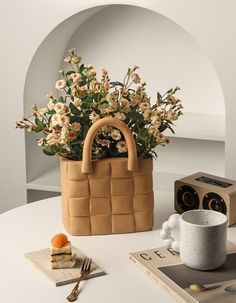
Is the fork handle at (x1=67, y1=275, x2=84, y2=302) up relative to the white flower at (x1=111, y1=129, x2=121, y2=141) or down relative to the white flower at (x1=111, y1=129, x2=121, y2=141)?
down

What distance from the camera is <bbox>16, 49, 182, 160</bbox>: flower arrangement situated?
1.90m

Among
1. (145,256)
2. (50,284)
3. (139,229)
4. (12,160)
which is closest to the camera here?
(50,284)

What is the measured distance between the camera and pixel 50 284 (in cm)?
169

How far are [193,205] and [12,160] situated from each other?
150cm

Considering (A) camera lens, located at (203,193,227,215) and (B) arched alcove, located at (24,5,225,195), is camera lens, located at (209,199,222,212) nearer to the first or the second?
(A) camera lens, located at (203,193,227,215)

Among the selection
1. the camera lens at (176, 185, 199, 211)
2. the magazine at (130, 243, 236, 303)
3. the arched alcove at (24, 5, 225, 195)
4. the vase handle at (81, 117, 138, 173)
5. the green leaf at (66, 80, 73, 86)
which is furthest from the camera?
the arched alcove at (24, 5, 225, 195)

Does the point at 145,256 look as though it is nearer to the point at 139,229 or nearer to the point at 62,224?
the point at 139,229

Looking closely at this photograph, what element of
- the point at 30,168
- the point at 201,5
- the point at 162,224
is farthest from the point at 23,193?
the point at 162,224

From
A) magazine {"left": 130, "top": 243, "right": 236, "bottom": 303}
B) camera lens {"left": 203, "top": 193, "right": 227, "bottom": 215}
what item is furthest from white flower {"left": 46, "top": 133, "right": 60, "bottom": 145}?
camera lens {"left": 203, "top": 193, "right": 227, "bottom": 215}

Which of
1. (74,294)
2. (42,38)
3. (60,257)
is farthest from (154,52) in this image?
(74,294)

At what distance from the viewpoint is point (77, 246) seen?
1908 millimetres

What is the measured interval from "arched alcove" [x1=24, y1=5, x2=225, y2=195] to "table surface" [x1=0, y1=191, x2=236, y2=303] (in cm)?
112

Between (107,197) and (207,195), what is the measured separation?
0.30 m

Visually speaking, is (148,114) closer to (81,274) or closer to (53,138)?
(53,138)
